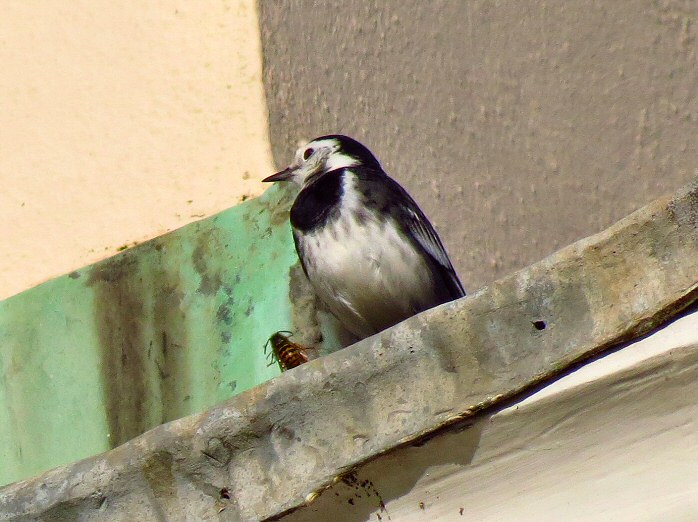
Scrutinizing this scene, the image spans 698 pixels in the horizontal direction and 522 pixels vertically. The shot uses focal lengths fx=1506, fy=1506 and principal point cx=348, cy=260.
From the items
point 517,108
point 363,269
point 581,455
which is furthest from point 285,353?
point 517,108

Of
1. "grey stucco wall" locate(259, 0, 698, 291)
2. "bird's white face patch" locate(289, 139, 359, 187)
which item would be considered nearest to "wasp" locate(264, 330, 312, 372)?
"bird's white face patch" locate(289, 139, 359, 187)

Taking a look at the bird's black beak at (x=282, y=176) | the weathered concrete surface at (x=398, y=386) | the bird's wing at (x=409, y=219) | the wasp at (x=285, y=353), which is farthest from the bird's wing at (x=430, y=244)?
the weathered concrete surface at (x=398, y=386)

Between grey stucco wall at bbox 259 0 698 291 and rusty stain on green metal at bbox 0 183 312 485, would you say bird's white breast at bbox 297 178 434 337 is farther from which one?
grey stucco wall at bbox 259 0 698 291

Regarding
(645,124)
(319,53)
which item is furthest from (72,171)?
(645,124)

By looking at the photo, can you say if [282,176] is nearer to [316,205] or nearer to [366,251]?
[316,205]

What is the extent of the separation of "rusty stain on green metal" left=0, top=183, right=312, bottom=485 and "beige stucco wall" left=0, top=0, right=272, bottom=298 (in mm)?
105

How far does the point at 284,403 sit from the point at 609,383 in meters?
0.45

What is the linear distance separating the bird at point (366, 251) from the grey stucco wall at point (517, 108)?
394 millimetres

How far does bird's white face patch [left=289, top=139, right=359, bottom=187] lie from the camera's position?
10.7 feet

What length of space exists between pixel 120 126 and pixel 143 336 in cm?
57

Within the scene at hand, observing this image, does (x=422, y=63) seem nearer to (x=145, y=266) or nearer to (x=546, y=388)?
(x=145, y=266)

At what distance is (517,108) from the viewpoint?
3.72 meters

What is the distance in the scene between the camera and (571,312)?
190cm

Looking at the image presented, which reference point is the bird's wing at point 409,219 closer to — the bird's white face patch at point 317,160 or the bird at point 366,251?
the bird at point 366,251
